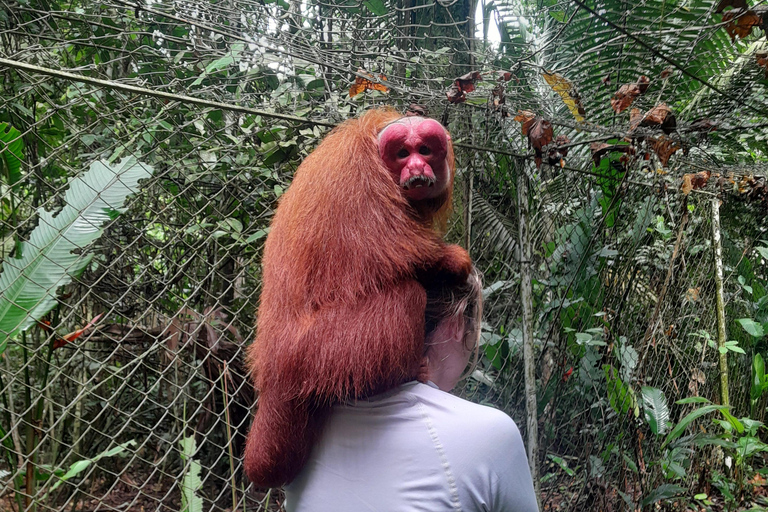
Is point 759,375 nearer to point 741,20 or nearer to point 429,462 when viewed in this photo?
point 741,20

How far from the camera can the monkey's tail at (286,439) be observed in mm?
1346

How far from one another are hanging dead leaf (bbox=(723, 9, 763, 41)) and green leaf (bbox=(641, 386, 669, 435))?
1.72 meters

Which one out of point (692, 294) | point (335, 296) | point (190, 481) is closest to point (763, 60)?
point (692, 294)

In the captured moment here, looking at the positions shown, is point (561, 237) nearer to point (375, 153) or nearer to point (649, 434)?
point (375, 153)

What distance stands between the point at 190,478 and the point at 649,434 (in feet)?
8.43

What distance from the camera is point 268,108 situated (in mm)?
2207

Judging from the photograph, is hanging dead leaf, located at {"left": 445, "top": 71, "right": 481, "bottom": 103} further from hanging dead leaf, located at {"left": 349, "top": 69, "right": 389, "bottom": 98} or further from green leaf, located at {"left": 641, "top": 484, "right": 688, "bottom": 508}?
green leaf, located at {"left": 641, "top": 484, "right": 688, "bottom": 508}

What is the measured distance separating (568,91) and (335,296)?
1455mm

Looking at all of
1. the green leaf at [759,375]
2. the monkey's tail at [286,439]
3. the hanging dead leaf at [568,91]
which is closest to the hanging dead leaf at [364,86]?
the hanging dead leaf at [568,91]

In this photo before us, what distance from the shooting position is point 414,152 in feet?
5.39

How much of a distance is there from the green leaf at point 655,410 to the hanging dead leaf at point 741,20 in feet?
5.63

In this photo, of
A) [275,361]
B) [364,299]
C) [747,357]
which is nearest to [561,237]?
[364,299]

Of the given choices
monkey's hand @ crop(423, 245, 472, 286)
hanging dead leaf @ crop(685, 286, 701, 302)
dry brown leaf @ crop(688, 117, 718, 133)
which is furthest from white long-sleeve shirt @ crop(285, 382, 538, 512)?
hanging dead leaf @ crop(685, 286, 701, 302)

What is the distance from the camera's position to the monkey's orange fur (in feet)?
4.36
